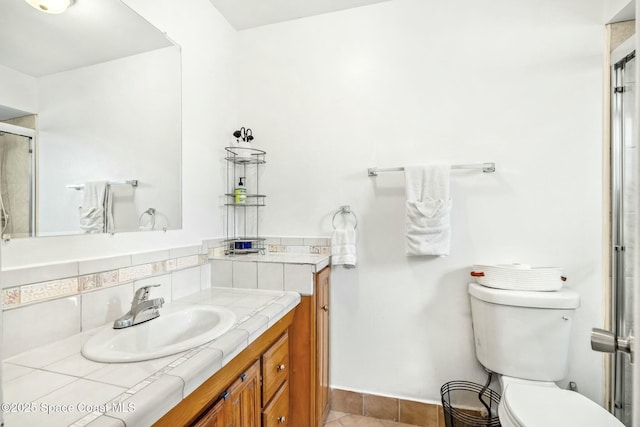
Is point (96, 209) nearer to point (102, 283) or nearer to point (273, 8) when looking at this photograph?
point (102, 283)

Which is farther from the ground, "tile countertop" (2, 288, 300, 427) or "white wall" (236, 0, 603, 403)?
"white wall" (236, 0, 603, 403)

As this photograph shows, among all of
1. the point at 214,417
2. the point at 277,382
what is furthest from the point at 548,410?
the point at 214,417

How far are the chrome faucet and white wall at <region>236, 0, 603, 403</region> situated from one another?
91 cm

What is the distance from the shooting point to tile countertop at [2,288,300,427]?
0.61m

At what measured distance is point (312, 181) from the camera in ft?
6.22

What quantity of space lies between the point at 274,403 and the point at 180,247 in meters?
0.82

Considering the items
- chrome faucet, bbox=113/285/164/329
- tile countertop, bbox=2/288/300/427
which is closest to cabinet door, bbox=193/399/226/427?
tile countertop, bbox=2/288/300/427

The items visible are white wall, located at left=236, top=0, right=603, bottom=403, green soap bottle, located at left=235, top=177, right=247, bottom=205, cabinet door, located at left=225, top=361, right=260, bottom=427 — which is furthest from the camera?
green soap bottle, located at left=235, top=177, right=247, bottom=205

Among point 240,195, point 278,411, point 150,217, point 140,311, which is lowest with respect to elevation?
point 278,411

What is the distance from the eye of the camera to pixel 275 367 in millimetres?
1322

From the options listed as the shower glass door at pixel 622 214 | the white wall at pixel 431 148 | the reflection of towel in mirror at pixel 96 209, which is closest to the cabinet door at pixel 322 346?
the white wall at pixel 431 148

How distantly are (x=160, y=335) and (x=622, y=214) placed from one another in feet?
6.91

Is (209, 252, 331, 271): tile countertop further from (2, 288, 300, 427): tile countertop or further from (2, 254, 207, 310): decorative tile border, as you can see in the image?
(2, 288, 300, 427): tile countertop

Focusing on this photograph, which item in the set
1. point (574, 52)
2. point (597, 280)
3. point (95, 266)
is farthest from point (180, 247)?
point (574, 52)
